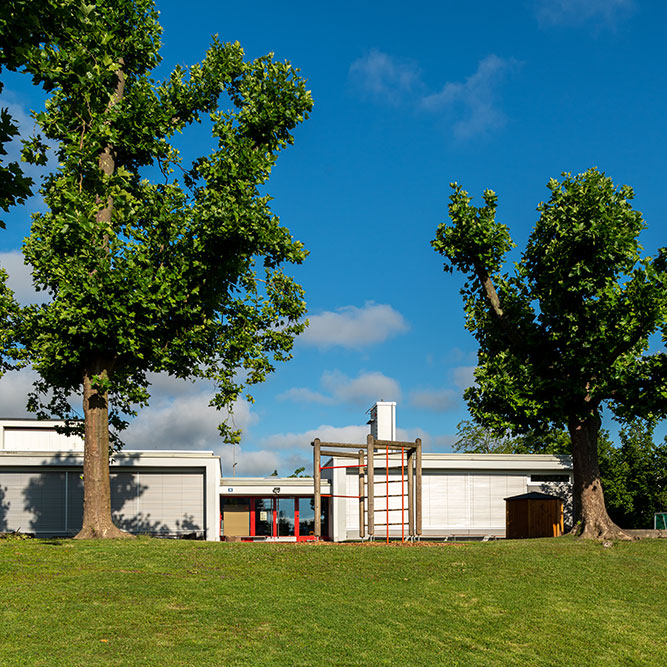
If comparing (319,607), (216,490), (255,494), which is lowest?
(255,494)

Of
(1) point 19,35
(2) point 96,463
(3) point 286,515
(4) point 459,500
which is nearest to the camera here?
(1) point 19,35

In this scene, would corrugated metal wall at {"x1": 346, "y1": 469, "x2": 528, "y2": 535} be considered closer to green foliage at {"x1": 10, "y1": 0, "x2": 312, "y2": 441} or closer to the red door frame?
the red door frame

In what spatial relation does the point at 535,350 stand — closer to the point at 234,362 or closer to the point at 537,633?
the point at 234,362

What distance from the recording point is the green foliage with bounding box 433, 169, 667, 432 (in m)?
22.3

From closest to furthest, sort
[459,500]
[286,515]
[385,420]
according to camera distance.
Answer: [459,500]
[286,515]
[385,420]

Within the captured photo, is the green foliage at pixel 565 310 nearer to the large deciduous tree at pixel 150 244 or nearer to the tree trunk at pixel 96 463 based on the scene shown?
the large deciduous tree at pixel 150 244

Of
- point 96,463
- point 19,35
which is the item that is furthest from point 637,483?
point 19,35

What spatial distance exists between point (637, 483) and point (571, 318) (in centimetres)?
1907

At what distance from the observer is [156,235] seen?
2055 cm

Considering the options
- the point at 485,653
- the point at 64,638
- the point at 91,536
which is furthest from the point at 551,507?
the point at 64,638

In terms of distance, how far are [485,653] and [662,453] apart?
3195 cm

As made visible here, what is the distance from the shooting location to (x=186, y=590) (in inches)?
489

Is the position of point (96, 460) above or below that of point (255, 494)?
above

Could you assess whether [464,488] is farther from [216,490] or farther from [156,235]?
[156,235]
